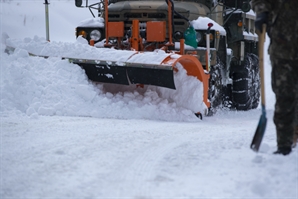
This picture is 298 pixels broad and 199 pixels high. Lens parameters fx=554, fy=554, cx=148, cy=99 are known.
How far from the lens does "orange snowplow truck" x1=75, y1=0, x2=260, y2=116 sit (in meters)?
6.73

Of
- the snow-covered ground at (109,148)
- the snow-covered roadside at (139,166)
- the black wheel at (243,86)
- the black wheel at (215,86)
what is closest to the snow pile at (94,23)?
the snow-covered ground at (109,148)

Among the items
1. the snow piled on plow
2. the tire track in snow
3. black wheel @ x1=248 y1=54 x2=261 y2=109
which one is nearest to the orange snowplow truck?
the snow piled on plow

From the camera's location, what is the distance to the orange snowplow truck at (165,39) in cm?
673

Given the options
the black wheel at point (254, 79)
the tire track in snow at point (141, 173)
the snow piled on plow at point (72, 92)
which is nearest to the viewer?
the tire track in snow at point (141, 173)

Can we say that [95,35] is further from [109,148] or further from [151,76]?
[109,148]

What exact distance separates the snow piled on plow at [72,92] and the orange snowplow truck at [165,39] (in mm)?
181

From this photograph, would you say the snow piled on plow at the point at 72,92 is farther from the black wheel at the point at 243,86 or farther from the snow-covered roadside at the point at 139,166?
the black wheel at the point at 243,86

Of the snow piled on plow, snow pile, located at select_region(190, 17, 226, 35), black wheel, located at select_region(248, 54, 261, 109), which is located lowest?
black wheel, located at select_region(248, 54, 261, 109)

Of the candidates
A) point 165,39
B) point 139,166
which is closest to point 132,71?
point 165,39

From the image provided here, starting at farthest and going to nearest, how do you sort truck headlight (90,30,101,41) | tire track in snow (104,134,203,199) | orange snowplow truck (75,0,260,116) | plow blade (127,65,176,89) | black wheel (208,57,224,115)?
1. truck headlight (90,30,101,41)
2. black wheel (208,57,224,115)
3. orange snowplow truck (75,0,260,116)
4. plow blade (127,65,176,89)
5. tire track in snow (104,134,203,199)

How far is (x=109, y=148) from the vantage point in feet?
13.4

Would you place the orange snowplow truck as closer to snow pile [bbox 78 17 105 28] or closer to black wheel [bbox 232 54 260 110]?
snow pile [bbox 78 17 105 28]

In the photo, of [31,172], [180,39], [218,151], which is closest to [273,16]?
[218,151]

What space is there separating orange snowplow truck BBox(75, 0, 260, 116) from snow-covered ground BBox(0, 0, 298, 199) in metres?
0.32
